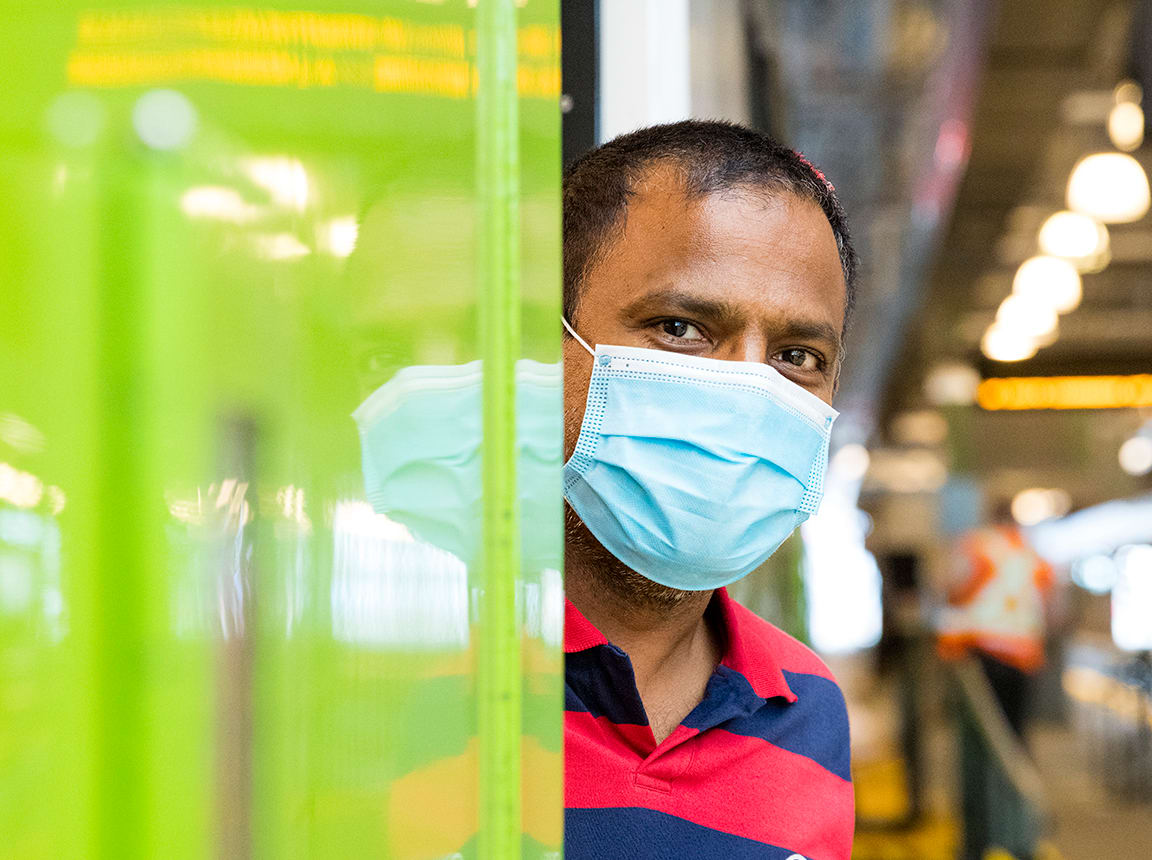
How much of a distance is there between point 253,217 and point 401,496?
155mm

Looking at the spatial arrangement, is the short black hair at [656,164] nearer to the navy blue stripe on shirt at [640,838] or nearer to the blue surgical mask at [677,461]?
the blue surgical mask at [677,461]

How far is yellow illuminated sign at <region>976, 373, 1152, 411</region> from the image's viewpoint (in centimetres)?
1052

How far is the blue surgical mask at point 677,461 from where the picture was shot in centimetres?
122

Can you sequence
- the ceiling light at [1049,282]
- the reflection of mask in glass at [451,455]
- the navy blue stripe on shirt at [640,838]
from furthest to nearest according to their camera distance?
the ceiling light at [1049,282] < the navy blue stripe on shirt at [640,838] < the reflection of mask in glass at [451,455]

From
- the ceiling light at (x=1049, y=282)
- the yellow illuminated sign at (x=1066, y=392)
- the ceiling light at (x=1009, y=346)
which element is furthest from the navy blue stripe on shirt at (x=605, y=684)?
the ceiling light at (x=1009, y=346)

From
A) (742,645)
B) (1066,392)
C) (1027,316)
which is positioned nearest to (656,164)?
(742,645)

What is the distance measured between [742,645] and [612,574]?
222 mm

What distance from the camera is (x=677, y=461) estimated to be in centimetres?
123

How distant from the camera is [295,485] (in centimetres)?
51

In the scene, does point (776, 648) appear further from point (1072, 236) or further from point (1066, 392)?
point (1066, 392)

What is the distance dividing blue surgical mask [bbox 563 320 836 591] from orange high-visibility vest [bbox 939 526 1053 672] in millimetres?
6888

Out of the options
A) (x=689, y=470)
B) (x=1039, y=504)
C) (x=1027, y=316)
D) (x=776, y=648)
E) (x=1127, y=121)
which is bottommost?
(x=1039, y=504)

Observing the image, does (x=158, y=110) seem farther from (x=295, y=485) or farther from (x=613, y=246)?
(x=613, y=246)

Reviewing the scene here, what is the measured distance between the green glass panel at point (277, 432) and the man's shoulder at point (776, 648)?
87 centimetres
